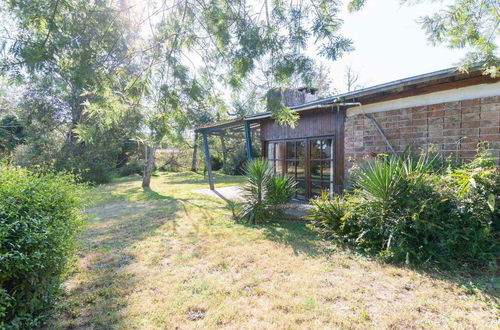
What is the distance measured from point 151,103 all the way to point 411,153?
4.83 metres

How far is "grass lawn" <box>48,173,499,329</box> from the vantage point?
7.29 ft

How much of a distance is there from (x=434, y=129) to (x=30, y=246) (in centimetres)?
572

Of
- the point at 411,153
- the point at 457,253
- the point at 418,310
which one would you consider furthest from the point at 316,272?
the point at 411,153

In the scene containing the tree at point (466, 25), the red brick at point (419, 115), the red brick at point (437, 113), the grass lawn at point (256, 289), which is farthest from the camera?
the red brick at point (419, 115)

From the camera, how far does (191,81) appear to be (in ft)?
12.4

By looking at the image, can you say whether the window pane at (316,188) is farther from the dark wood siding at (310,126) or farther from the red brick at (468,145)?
the red brick at (468,145)

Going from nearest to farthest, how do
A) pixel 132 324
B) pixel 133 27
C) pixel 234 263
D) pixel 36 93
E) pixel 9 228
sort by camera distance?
1. pixel 9 228
2. pixel 132 324
3. pixel 234 263
4. pixel 133 27
5. pixel 36 93

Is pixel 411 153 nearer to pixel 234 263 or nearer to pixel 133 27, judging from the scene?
pixel 234 263

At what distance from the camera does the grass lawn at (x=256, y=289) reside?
7.29 ft

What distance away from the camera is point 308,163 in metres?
6.87

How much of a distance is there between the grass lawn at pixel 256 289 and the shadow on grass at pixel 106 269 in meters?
0.01

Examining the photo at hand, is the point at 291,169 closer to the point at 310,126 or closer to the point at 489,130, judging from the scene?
the point at 310,126

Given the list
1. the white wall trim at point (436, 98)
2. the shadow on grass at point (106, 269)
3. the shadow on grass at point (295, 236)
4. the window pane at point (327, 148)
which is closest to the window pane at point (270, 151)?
the window pane at point (327, 148)

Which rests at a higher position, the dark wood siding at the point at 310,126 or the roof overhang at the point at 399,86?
the roof overhang at the point at 399,86
